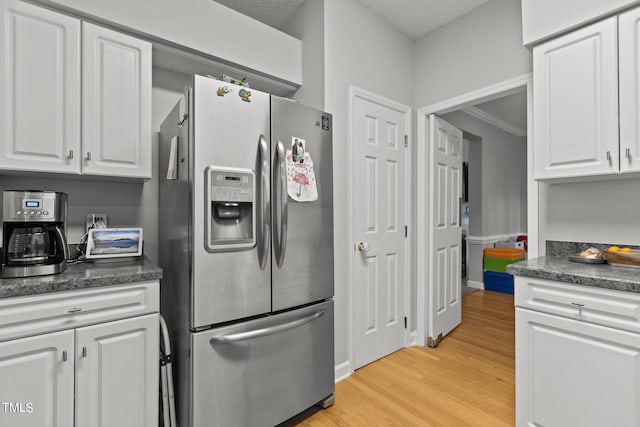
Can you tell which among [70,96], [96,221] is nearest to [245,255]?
[96,221]

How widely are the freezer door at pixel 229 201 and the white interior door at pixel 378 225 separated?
38.3 inches

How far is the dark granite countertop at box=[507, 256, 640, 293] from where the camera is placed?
1.29 metres

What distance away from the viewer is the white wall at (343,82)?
2252 millimetres

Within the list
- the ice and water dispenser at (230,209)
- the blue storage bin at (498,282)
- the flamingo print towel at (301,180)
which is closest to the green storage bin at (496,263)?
the blue storage bin at (498,282)

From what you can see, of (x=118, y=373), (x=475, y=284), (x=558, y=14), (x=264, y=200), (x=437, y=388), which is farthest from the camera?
(x=475, y=284)

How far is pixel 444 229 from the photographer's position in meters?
3.01

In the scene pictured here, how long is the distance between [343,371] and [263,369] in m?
0.90

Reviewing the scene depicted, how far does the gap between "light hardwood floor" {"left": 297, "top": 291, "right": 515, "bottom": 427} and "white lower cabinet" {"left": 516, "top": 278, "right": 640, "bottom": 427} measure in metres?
0.38

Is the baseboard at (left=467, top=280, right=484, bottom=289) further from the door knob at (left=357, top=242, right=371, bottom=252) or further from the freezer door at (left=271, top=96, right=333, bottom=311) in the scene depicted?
the freezer door at (left=271, top=96, right=333, bottom=311)

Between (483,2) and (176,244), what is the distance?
2.90m

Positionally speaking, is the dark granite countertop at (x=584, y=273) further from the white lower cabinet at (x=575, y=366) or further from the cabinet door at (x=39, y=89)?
the cabinet door at (x=39, y=89)

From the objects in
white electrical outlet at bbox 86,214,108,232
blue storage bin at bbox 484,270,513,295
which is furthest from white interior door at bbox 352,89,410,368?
blue storage bin at bbox 484,270,513,295

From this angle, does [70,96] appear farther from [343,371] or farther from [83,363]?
[343,371]

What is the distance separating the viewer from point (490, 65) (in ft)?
7.78
